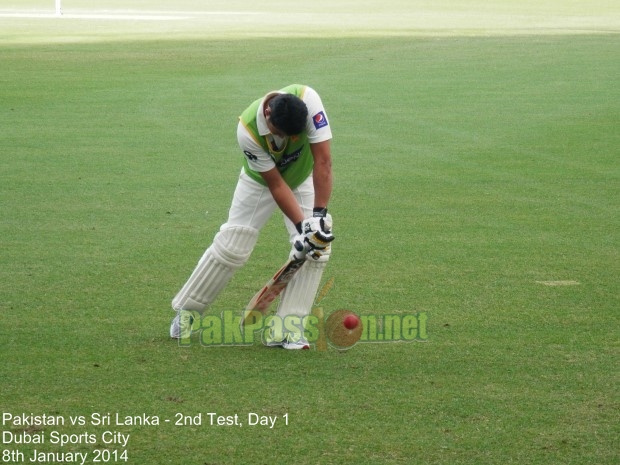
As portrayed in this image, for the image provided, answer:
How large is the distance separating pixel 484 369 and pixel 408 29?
28.4 m

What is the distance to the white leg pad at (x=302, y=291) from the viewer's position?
20.0 ft

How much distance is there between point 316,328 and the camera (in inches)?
249

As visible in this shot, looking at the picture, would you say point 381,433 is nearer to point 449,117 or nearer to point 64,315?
point 64,315

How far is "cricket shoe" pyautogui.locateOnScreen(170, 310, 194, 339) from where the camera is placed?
20.3 feet

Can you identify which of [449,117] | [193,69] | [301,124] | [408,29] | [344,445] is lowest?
[344,445]

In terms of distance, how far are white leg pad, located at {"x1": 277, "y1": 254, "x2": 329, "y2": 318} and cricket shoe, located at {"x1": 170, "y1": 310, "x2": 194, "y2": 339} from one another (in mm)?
519

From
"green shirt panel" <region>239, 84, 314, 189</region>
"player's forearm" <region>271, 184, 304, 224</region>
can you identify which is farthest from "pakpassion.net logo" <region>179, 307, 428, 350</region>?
"green shirt panel" <region>239, 84, 314, 189</region>

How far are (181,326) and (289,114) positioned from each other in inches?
56.8

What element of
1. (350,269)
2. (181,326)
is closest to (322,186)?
(181,326)

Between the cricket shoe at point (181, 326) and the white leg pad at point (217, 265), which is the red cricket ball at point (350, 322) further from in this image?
the cricket shoe at point (181, 326)

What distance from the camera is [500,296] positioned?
7.17m

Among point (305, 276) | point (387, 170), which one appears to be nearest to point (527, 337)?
point (305, 276)

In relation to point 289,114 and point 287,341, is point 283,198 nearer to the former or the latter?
point 289,114

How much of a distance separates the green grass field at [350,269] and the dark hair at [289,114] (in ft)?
4.17
